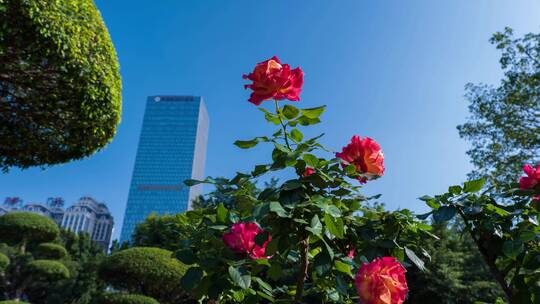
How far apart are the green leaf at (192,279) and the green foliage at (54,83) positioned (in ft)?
10.0

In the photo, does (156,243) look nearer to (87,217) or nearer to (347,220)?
(347,220)

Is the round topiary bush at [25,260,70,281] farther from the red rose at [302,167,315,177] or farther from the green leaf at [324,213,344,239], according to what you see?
the green leaf at [324,213,344,239]

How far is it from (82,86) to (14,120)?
1.01 metres

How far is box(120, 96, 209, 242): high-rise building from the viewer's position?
102 meters

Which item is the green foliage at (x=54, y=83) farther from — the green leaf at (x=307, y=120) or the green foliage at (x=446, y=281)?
the green foliage at (x=446, y=281)

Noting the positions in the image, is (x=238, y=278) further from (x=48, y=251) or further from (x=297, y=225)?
(x=48, y=251)

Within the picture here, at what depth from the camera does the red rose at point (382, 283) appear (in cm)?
84

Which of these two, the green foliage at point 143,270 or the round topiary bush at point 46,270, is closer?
the green foliage at point 143,270

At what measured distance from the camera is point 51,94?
3637 millimetres

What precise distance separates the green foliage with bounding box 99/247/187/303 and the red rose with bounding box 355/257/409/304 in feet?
23.3

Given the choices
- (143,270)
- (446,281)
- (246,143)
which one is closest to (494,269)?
(246,143)

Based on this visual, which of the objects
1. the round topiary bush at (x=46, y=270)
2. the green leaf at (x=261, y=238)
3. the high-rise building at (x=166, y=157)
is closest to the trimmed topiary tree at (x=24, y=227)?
the round topiary bush at (x=46, y=270)

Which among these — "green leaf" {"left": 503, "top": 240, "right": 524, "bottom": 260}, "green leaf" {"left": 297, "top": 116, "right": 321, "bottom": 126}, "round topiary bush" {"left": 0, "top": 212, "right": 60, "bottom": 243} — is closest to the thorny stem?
"green leaf" {"left": 503, "top": 240, "right": 524, "bottom": 260}

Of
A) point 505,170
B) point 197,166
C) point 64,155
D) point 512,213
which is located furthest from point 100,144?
point 197,166
